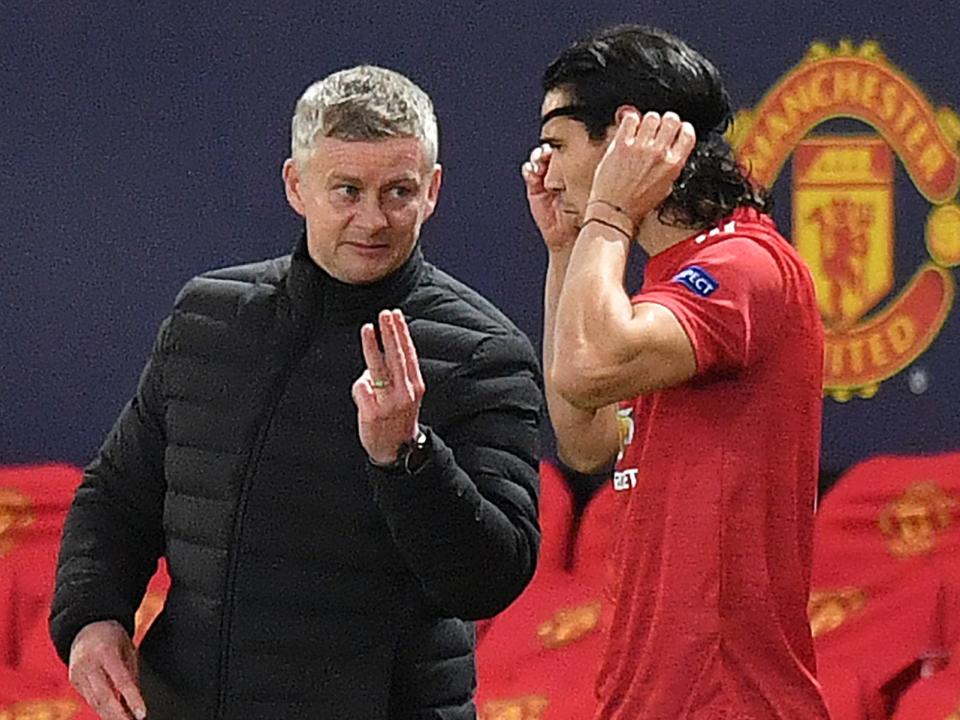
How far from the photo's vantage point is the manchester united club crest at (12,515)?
3.36m

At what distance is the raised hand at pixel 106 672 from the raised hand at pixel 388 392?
0.39m

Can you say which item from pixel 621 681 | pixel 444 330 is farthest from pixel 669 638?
pixel 444 330

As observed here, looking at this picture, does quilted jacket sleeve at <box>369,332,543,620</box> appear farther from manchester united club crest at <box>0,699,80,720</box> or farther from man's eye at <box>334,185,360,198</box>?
manchester united club crest at <box>0,699,80,720</box>

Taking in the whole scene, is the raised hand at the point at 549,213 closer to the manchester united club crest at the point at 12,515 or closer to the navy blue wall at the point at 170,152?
the navy blue wall at the point at 170,152

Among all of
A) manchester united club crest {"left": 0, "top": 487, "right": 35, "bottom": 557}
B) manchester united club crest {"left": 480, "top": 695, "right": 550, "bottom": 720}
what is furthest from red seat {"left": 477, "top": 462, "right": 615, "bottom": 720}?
manchester united club crest {"left": 0, "top": 487, "right": 35, "bottom": 557}

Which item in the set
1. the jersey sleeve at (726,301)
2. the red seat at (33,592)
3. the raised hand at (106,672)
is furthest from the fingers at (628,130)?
the red seat at (33,592)

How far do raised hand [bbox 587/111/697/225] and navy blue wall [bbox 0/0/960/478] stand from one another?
1757 mm

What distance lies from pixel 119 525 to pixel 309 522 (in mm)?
253

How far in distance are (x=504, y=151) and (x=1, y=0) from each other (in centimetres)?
91

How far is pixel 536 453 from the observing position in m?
1.97

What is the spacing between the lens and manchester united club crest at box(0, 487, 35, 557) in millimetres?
3359

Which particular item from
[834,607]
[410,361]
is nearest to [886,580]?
[834,607]

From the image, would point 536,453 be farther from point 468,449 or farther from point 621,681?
point 621,681

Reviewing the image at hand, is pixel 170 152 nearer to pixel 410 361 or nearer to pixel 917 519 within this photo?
pixel 917 519
